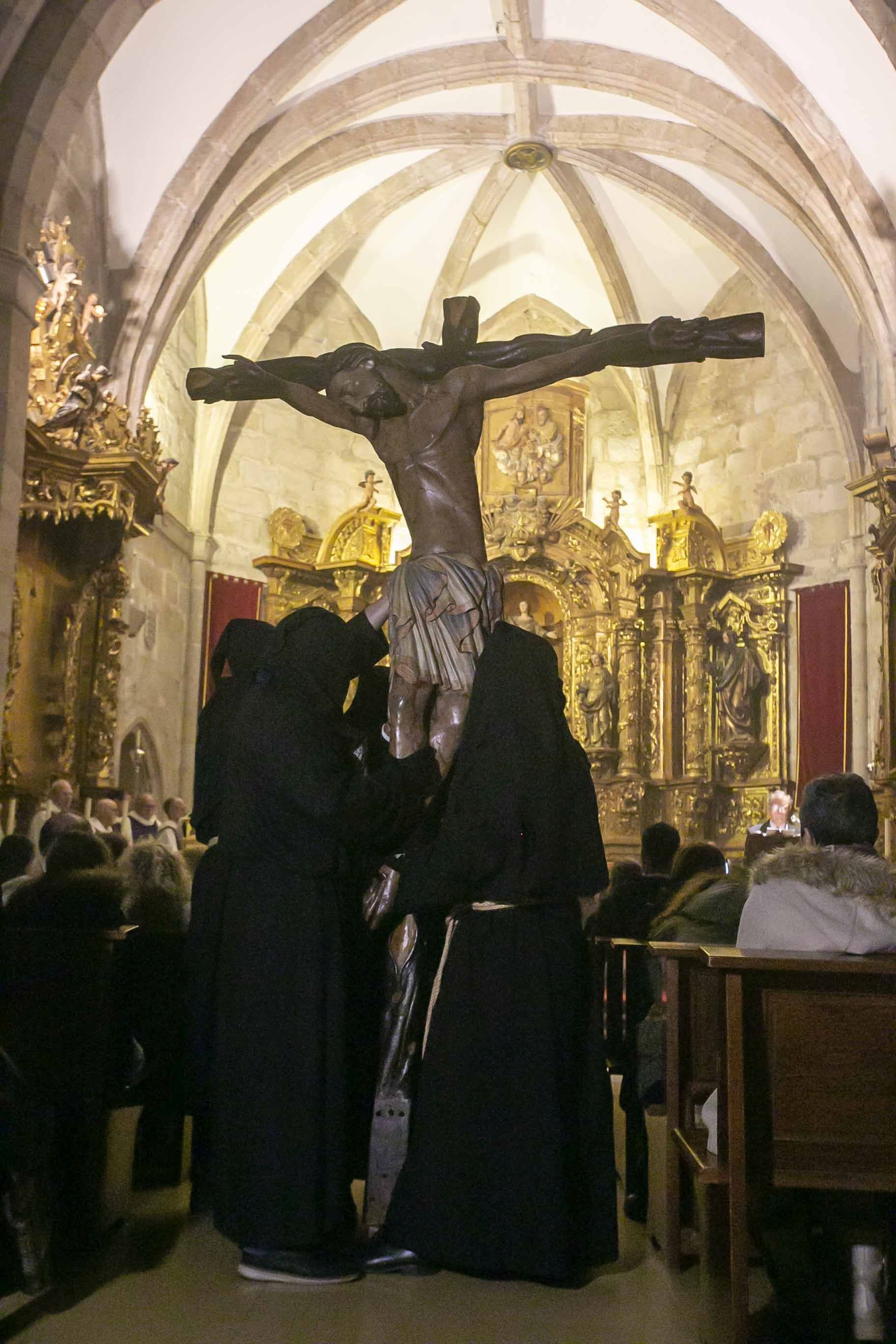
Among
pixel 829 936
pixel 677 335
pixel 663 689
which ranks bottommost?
pixel 829 936

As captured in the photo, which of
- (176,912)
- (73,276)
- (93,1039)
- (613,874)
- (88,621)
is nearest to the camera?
(93,1039)

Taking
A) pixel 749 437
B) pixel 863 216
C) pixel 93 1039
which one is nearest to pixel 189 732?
pixel 749 437

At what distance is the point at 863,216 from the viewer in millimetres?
11508

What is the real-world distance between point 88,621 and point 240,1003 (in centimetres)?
761

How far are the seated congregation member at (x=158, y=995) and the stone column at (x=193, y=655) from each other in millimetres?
10967

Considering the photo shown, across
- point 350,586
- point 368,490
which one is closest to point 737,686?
point 350,586

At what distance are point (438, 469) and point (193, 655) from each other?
11648 mm

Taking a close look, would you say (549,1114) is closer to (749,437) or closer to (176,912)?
(176,912)

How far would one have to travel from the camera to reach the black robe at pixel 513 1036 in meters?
3.27

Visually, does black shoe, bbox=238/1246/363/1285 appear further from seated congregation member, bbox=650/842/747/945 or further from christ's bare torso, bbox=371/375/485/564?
christ's bare torso, bbox=371/375/485/564

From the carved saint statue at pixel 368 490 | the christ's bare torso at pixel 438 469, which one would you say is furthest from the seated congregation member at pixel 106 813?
the carved saint statue at pixel 368 490

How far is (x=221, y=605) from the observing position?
16141 mm

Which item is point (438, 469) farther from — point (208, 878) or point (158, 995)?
point (158, 995)

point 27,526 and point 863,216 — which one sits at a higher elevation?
point 863,216
